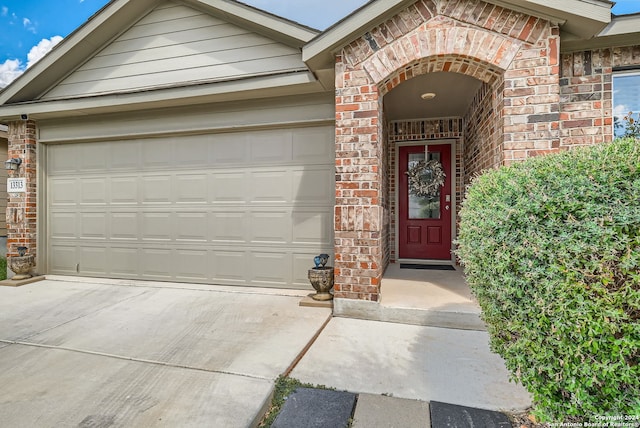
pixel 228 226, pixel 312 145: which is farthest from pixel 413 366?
pixel 228 226

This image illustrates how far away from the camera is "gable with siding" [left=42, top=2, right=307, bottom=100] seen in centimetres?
442

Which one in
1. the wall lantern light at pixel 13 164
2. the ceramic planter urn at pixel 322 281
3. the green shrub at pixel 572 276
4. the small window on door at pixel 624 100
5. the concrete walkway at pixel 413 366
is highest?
the small window on door at pixel 624 100

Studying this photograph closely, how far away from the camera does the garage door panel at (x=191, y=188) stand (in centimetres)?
479

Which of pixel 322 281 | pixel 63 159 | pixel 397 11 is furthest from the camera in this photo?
pixel 63 159

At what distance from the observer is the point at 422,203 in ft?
20.4

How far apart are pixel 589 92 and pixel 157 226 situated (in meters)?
5.80

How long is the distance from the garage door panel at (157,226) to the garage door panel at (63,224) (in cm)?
136

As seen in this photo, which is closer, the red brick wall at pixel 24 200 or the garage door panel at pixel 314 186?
the garage door panel at pixel 314 186

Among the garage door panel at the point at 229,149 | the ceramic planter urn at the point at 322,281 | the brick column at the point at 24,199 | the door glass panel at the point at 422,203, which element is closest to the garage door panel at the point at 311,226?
the ceramic planter urn at the point at 322,281

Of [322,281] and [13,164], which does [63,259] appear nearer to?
[13,164]

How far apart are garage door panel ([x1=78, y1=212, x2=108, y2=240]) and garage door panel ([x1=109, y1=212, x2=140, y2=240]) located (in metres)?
0.17

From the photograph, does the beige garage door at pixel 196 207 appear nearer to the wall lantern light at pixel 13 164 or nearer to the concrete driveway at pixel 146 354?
the wall lantern light at pixel 13 164

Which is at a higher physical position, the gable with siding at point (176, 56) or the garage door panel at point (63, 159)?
the gable with siding at point (176, 56)

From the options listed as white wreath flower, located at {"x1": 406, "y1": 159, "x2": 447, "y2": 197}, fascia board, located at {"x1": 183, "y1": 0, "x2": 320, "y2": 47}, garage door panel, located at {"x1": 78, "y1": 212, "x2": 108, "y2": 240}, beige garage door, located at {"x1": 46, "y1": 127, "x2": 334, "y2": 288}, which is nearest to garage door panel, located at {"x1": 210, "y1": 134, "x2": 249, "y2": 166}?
beige garage door, located at {"x1": 46, "y1": 127, "x2": 334, "y2": 288}
